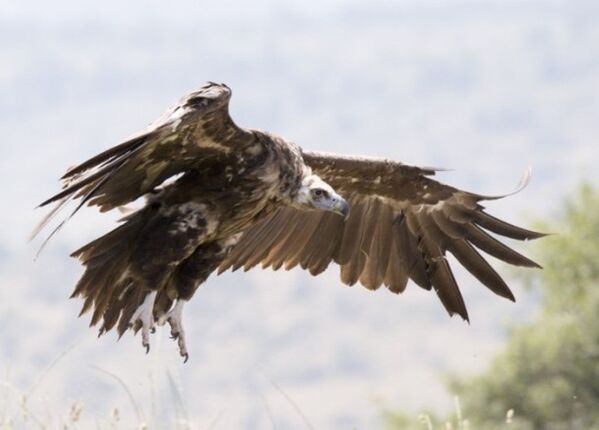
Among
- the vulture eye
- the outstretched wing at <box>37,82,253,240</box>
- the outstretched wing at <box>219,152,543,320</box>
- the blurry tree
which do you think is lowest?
the blurry tree

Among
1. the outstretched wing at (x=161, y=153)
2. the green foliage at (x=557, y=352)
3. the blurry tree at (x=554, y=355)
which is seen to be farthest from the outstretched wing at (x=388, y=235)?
the blurry tree at (x=554, y=355)

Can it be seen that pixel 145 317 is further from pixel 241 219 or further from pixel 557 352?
pixel 557 352

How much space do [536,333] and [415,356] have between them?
5362 inches

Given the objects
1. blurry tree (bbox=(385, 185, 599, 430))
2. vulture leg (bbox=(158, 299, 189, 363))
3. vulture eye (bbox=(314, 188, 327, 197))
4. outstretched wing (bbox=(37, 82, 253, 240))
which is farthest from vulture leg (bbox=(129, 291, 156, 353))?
blurry tree (bbox=(385, 185, 599, 430))

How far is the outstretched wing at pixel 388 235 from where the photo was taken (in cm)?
894

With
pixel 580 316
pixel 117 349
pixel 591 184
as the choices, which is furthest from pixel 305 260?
pixel 117 349

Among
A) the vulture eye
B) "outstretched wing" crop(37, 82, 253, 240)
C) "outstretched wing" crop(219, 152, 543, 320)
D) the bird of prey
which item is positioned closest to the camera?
"outstretched wing" crop(37, 82, 253, 240)

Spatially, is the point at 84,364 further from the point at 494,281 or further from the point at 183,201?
the point at 494,281

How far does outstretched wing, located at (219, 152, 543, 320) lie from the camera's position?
894cm

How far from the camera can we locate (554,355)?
89.4ft

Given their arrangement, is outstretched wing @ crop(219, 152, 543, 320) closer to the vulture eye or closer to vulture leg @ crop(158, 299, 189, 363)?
the vulture eye

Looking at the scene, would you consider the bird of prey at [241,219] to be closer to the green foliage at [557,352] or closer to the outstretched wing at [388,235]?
the outstretched wing at [388,235]

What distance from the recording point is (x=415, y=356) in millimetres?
164500

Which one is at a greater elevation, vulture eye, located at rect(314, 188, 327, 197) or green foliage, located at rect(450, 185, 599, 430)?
vulture eye, located at rect(314, 188, 327, 197)
